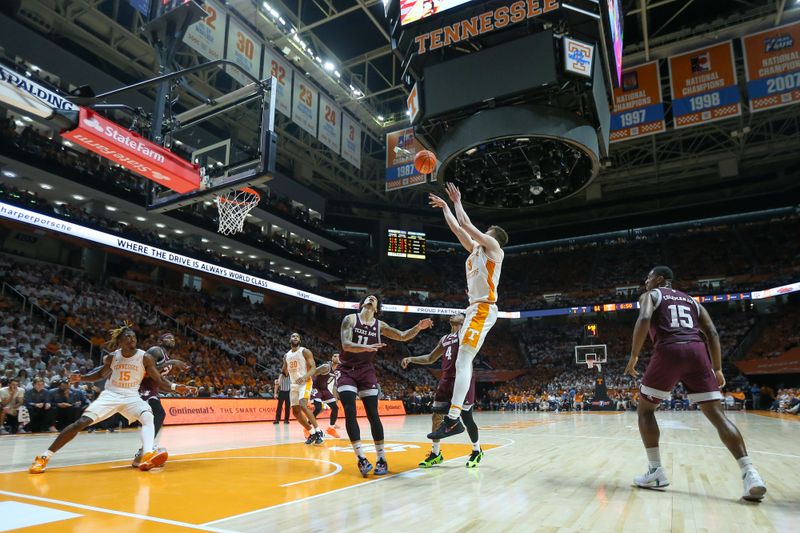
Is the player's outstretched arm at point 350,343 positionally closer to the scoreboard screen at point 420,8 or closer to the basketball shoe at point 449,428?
the basketball shoe at point 449,428

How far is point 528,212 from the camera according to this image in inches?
1633

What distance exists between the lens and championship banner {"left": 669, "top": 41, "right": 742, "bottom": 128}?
16.0 m

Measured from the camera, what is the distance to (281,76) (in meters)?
18.3

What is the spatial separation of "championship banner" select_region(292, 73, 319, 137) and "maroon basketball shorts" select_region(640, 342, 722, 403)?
16889 millimetres

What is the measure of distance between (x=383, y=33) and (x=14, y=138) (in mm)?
14702

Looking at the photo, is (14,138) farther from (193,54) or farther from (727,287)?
(727,287)

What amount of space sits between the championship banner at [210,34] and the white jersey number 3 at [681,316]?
14.6 m

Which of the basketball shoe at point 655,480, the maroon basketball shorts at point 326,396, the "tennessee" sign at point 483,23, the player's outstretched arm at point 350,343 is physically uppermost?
the "tennessee" sign at point 483,23

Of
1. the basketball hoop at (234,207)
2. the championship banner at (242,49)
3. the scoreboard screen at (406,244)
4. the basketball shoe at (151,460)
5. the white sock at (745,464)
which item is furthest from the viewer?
the scoreboard screen at (406,244)

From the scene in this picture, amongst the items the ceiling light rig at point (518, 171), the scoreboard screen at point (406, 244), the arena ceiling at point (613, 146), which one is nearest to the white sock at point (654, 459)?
the ceiling light rig at point (518, 171)

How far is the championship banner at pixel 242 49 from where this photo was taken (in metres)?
16.3

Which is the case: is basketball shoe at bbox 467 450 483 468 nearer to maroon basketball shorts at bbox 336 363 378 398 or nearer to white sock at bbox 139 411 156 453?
maroon basketball shorts at bbox 336 363 378 398

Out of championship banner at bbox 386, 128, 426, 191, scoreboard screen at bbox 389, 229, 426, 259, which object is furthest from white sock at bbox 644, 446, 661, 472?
scoreboard screen at bbox 389, 229, 426, 259

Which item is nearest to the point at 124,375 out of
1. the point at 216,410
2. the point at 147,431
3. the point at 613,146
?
the point at 147,431
